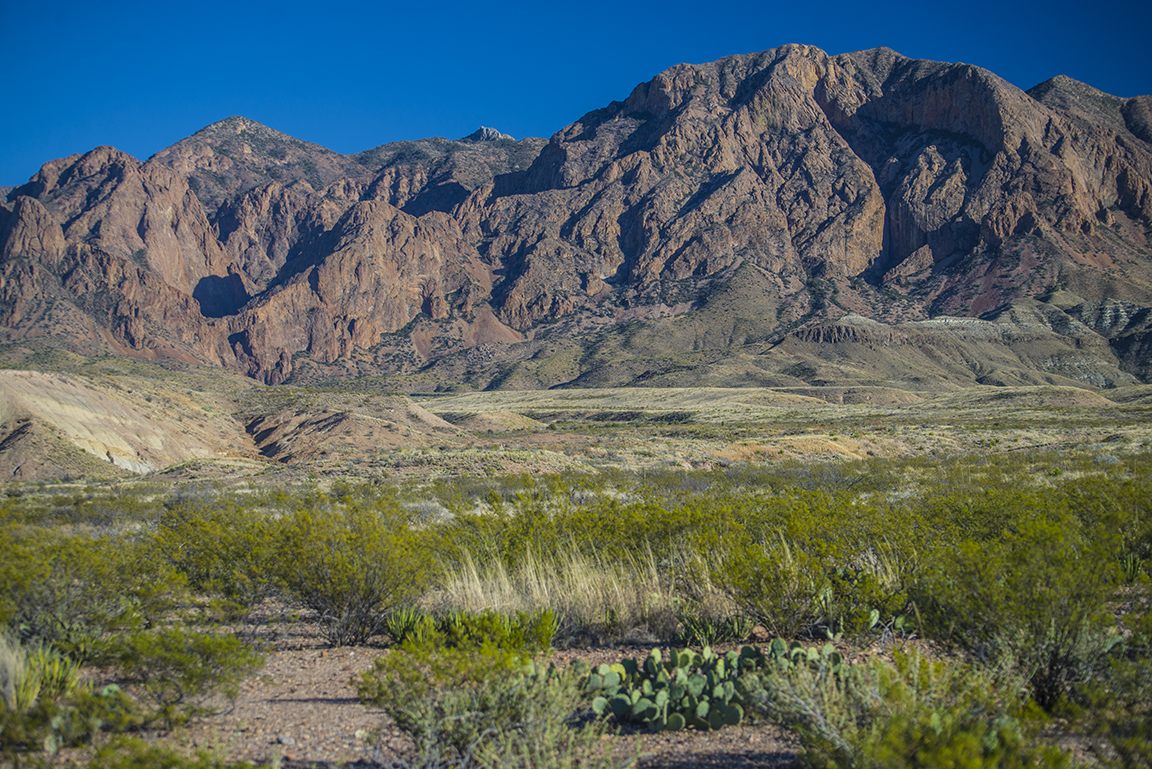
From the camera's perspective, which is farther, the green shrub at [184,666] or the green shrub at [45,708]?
the green shrub at [184,666]

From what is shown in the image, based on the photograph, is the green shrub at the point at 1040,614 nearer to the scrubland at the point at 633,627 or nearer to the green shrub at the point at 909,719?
the scrubland at the point at 633,627

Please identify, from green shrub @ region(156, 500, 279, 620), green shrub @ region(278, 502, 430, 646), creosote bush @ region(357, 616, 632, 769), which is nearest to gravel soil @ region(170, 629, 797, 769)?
creosote bush @ region(357, 616, 632, 769)

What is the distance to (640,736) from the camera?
4.78 m

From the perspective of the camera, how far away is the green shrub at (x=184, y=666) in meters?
4.84

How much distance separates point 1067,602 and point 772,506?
5.09 metres

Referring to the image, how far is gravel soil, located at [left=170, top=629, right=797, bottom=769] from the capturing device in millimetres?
4410

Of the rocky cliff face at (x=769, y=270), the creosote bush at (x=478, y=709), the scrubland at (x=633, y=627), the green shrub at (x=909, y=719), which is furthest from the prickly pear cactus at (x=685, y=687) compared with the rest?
the rocky cliff face at (x=769, y=270)

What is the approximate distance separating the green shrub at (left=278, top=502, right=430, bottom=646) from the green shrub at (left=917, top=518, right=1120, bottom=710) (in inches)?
196

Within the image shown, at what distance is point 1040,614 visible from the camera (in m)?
4.70

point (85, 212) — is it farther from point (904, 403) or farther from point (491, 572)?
point (491, 572)

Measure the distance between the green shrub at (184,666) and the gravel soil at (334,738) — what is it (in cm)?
25

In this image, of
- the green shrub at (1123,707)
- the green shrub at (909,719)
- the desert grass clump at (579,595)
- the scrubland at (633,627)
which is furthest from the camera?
the desert grass clump at (579,595)

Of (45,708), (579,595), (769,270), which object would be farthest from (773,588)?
(769,270)

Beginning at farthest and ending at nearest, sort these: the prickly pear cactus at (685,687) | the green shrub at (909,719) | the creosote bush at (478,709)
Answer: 1. the prickly pear cactus at (685,687)
2. the creosote bush at (478,709)
3. the green shrub at (909,719)
